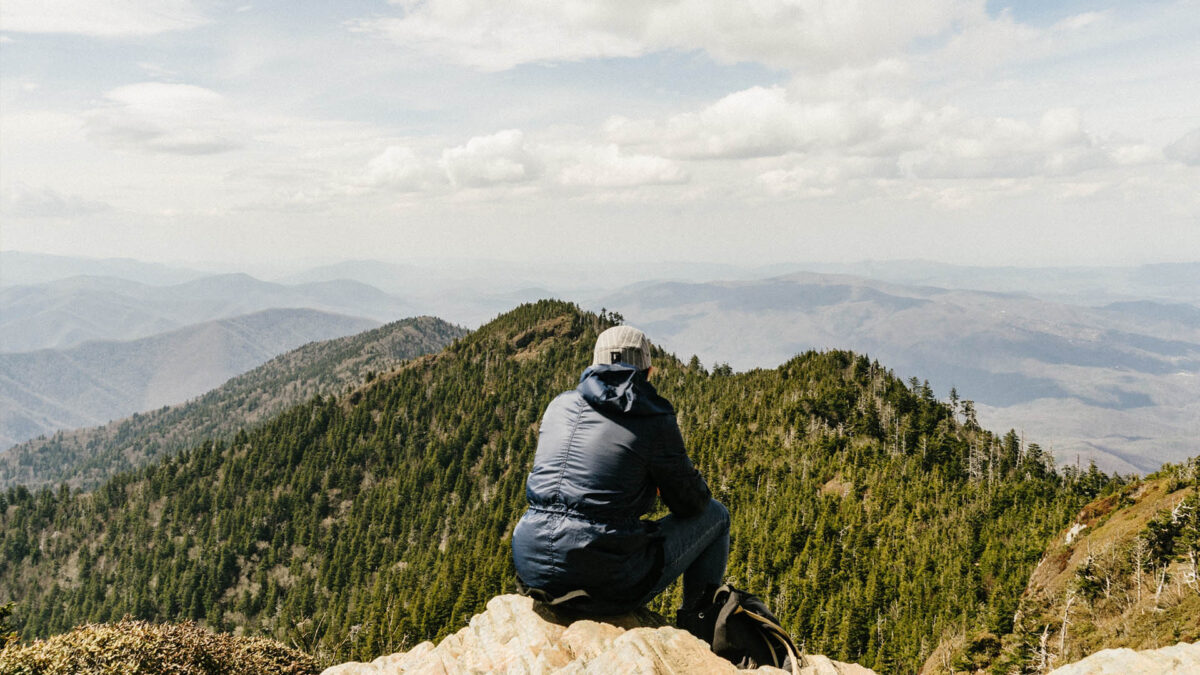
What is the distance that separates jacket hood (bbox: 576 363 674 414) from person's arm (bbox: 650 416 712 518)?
0.51 m

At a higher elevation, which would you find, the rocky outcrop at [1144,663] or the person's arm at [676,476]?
the person's arm at [676,476]

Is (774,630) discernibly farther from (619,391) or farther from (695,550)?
(619,391)

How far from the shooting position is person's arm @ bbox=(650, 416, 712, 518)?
954 centimetres

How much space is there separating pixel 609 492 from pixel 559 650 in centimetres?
298

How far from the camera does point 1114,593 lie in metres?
16.0

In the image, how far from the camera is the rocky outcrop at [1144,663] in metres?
8.96

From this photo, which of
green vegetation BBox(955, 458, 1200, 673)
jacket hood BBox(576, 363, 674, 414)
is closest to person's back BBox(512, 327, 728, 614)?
jacket hood BBox(576, 363, 674, 414)

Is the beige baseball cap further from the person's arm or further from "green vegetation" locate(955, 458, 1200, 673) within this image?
"green vegetation" locate(955, 458, 1200, 673)

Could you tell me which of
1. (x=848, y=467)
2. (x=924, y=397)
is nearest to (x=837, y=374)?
(x=924, y=397)

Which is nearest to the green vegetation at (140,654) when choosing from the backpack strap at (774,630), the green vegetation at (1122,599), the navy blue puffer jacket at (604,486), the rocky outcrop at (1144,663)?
the navy blue puffer jacket at (604,486)

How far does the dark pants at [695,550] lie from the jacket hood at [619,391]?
234cm

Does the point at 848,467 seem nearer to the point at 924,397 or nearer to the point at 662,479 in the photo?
the point at 924,397

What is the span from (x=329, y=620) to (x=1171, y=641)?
185 m

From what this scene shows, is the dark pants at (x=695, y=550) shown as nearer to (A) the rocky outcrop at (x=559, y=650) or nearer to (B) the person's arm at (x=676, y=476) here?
(B) the person's arm at (x=676, y=476)
